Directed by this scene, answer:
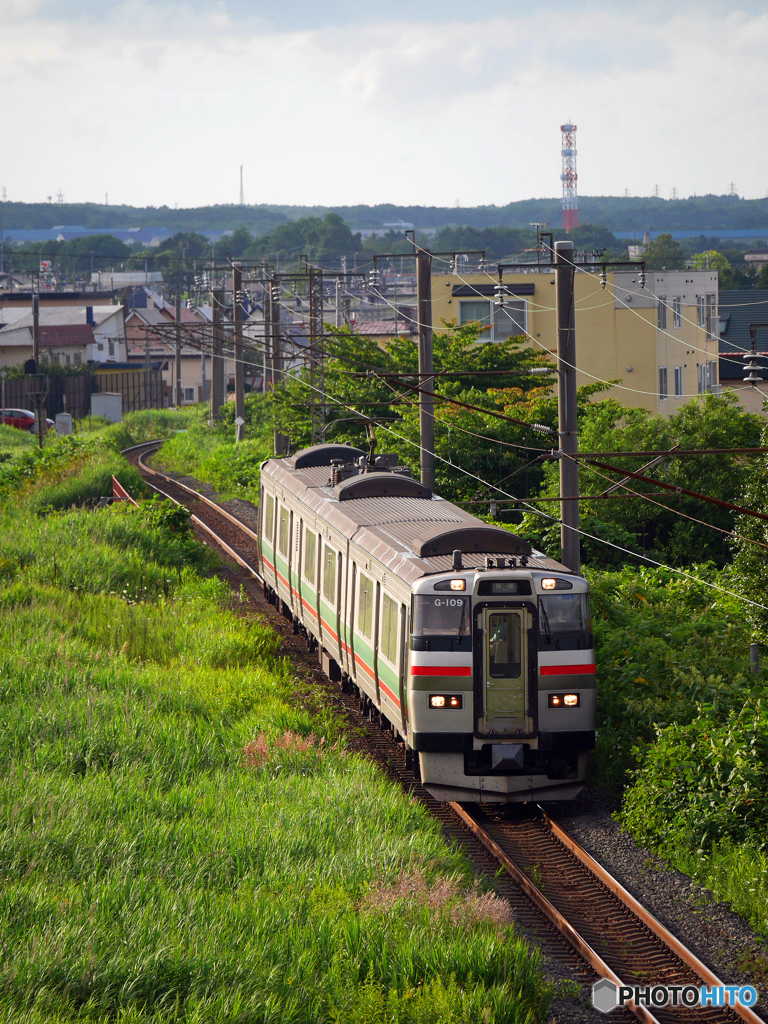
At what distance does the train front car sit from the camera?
12312 mm

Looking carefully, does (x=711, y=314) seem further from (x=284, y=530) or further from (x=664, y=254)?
(x=664, y=254)

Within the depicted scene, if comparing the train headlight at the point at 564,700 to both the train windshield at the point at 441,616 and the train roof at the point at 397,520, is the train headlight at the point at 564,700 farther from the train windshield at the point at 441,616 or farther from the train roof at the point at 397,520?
the train roof at the point at 397,520

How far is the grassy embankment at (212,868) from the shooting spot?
7.51 metres

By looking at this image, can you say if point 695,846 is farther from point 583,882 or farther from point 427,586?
point 427,586

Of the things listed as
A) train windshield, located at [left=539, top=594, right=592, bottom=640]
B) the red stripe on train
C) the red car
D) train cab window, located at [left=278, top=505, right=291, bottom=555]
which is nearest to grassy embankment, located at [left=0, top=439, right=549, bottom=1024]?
the red stripe on train

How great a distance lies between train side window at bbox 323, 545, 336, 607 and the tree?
384ft

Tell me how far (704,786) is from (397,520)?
5.73m

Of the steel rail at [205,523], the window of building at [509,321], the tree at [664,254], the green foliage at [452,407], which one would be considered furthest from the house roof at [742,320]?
the tree at [664,254]

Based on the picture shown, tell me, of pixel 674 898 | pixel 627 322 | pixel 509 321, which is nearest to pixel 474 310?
pixel 509 321

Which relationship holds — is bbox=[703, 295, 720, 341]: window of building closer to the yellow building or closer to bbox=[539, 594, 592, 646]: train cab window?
the yellow building

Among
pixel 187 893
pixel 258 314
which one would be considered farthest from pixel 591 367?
pixel 258 314

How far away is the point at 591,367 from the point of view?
45.8 m

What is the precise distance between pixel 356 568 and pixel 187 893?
Answer: 7133 millimetres

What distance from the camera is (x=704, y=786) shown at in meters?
11.5
